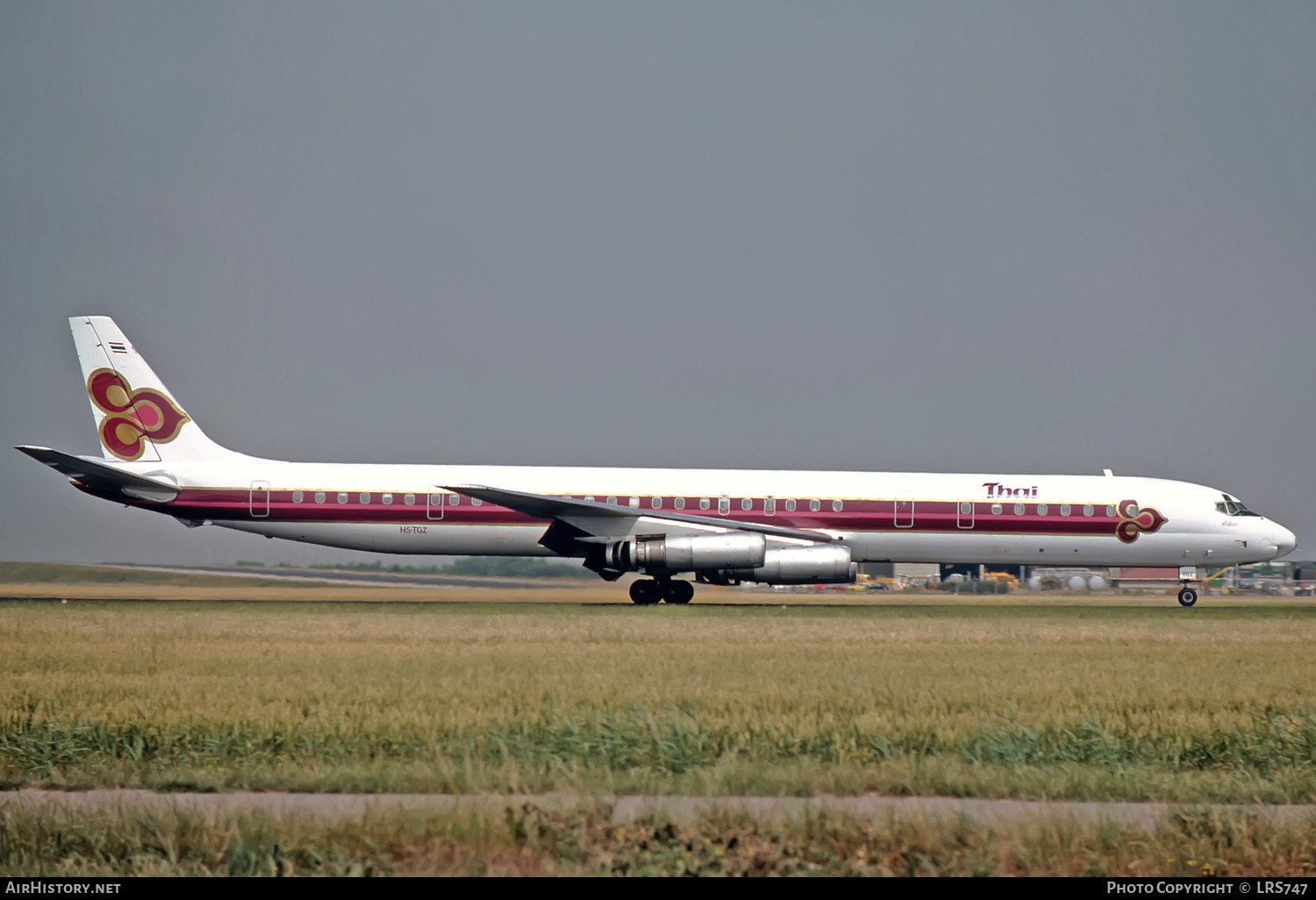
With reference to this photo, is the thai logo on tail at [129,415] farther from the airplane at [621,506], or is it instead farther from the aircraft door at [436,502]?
the aircraft door at [436,502]

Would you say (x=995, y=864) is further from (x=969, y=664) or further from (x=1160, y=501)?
(x=1160, y=501)

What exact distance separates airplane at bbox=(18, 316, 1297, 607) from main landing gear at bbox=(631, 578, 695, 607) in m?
0.04

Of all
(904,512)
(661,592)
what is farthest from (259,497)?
(904,512)

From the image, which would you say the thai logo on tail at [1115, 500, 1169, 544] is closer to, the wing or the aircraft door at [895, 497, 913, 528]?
the aircraft door at [895, 497, 913, 528]

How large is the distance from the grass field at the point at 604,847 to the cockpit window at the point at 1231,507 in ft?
94.8

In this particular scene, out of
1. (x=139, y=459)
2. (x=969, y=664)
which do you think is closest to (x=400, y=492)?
(x=139, y=459)

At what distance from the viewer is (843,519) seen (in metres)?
32.8

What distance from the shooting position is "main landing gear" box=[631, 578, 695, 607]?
32.8m

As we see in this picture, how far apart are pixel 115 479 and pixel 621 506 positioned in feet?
42.3

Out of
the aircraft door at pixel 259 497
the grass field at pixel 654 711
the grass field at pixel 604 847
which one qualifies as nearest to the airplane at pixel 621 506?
the aircraft door at pixel 259 497

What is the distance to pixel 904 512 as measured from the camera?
3291 centimetres

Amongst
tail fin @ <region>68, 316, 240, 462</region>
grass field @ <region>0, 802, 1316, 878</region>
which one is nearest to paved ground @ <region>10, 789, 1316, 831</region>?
grass field @ <region>0, 802, 1316, 878</region>

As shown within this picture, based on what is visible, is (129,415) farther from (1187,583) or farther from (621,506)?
(1187,583)
